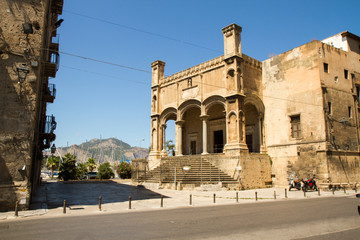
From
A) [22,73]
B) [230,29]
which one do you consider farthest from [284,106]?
[22,73]

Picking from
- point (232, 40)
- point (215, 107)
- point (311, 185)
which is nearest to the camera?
point (311, 185)

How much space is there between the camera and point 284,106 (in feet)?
84.7

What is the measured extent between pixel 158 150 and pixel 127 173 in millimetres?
9861

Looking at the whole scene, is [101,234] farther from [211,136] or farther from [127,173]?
[127,173]

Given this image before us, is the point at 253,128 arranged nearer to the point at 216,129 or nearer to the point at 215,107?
the point at 216,129

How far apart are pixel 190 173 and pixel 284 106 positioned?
1139cm

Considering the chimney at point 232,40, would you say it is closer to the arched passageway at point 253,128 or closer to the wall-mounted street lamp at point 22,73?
the arched passageway at point 253,128

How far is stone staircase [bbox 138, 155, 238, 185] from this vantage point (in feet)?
72.6

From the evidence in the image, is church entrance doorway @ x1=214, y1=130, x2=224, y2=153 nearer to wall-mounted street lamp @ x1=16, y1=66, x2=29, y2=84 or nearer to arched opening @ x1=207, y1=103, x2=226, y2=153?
arched opening @ x1=207, y1=103, x2=226, y2=153

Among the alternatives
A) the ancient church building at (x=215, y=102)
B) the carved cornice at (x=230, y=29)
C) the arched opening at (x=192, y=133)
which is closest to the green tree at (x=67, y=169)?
the ancient church building at (x=215, y=102)

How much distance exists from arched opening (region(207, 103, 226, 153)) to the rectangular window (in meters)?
7.55

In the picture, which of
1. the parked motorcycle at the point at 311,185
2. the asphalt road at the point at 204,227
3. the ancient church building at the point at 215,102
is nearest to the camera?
the asphalt road at the point at 204,227

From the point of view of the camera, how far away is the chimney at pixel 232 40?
24547 mm

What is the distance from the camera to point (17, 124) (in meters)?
12.8
